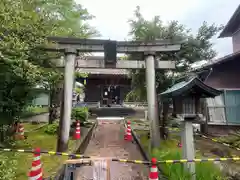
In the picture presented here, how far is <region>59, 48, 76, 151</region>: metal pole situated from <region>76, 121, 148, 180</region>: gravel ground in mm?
1413

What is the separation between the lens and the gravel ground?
14.6ft

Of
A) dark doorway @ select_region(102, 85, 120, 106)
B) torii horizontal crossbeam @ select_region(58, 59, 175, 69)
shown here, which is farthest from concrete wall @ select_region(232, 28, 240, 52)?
dark doorway @ select_region(102, 85, 120, 106)

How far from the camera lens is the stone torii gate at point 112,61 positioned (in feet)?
19.7

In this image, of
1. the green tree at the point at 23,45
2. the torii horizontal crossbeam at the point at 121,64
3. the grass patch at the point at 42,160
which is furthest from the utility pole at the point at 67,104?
the green tree at the point at 23,45

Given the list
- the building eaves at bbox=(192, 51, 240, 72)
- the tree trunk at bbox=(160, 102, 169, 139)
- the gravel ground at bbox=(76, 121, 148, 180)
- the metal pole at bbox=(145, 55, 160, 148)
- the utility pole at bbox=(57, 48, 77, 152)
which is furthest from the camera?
A: the building eaves at bbox=(192, 51, 240, 72)

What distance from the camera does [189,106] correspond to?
396cm

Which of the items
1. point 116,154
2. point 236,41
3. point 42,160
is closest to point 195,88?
point 116,154

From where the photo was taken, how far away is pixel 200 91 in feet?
12.7

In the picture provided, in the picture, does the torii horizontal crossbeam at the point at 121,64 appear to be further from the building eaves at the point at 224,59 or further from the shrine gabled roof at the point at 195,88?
the shrine gabled roof at the point at 195,88

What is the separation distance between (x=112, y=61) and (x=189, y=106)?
3815mm

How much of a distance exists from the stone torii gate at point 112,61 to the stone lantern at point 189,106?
208 centimetres

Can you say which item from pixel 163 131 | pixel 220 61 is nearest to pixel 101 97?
pixel 163 131

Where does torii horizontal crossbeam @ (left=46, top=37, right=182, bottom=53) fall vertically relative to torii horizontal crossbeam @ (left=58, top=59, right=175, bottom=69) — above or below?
above

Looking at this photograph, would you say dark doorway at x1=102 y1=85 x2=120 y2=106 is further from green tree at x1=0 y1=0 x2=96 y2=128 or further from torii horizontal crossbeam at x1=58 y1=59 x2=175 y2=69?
green tree at x1=0 y1=0 x2=96 y2=128
